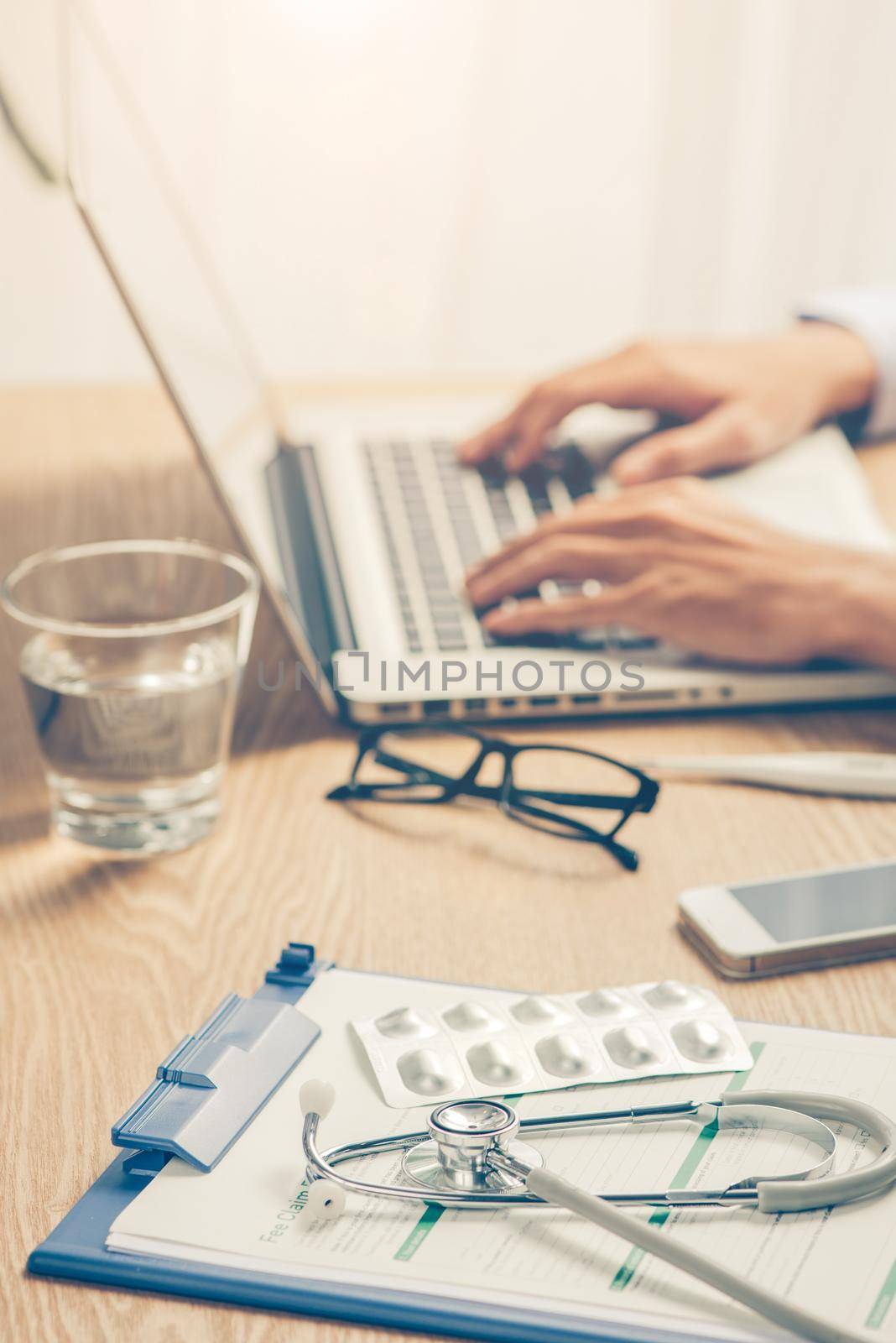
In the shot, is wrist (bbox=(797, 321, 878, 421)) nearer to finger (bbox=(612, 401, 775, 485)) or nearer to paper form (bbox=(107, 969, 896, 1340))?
finger (bbox=(612, 401, 775, 485))

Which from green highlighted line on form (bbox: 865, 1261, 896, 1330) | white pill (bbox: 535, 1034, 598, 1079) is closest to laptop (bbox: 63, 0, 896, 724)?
white pill (bbox: 535, 1034, 598, 1079)

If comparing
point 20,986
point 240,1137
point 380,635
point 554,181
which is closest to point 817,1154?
point 240,1137

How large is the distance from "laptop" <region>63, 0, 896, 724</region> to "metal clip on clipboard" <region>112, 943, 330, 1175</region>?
0.92 feet

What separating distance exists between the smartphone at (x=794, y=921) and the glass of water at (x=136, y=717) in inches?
9.5

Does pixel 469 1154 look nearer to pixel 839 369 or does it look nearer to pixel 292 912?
pixel 292 912

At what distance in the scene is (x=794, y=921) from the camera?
1.92 ft

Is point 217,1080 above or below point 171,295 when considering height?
below

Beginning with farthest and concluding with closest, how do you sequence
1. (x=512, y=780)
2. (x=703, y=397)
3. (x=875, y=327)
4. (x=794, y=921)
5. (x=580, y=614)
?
(x=875, y=327), (x=703, y=397), (x=580, y=614), (x=512, y=780), (x=794, y=921)

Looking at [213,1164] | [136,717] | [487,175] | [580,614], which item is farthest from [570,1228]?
[487,175]

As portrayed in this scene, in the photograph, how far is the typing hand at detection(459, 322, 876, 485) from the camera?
1043mm

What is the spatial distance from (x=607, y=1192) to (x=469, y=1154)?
1.7 inches

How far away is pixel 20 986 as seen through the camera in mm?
557

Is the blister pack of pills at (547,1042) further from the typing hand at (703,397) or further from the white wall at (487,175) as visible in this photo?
the white wall at (487,175)

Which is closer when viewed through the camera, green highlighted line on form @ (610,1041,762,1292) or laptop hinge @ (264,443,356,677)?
green highlighted line on form @ (610,1041,762,1292)
